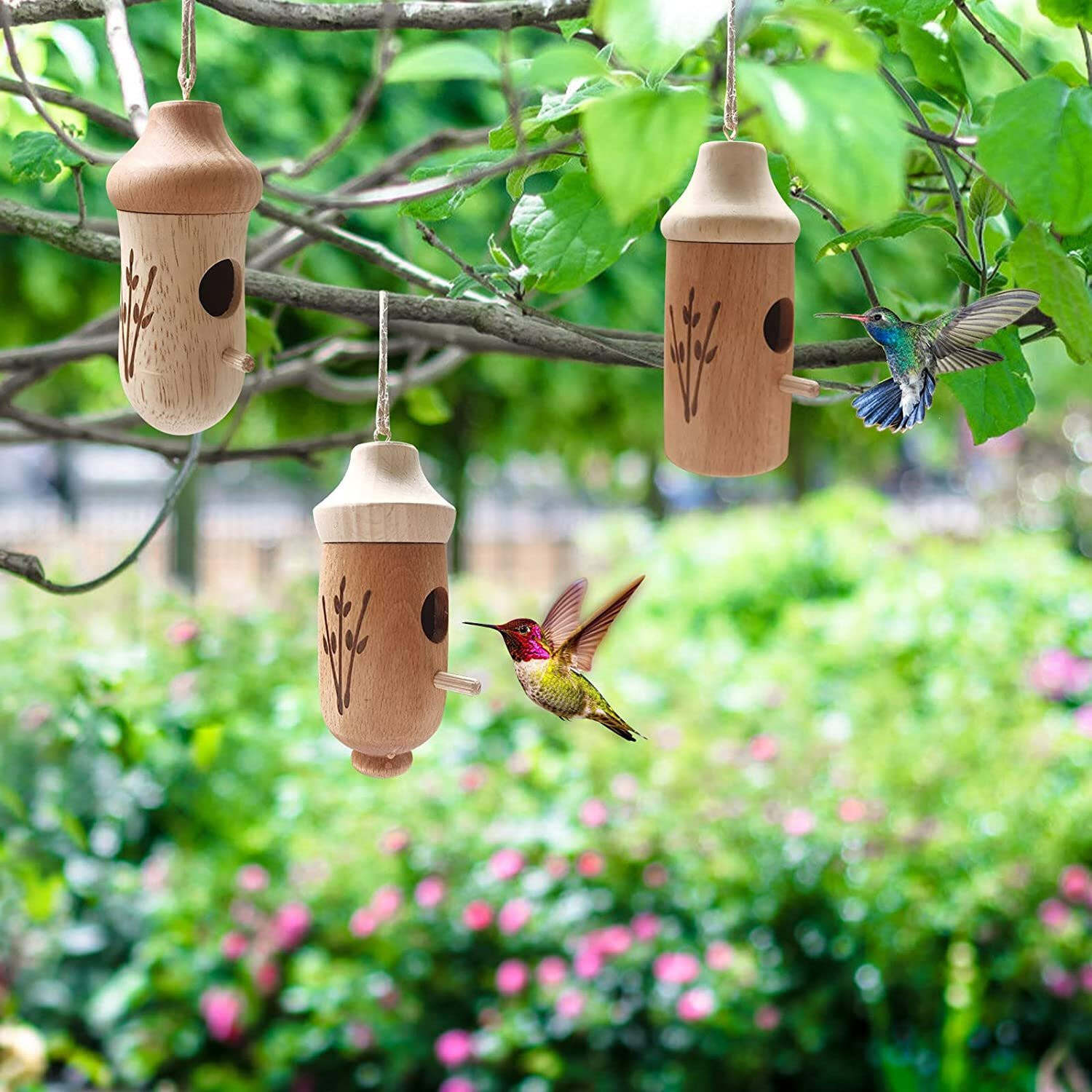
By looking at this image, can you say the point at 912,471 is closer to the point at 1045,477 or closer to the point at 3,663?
the point at 1045,477

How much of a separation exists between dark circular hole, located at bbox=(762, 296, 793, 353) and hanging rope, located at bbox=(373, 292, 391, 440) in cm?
27

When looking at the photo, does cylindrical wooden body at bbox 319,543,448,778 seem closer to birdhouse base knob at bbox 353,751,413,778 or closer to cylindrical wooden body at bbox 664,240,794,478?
birdhouse base knob at bbox 353,751,413,778

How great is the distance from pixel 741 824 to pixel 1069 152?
8.05ft

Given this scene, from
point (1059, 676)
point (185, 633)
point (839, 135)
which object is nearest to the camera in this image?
point (839, 135)

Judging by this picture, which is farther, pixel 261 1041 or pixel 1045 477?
pixel 1045 477

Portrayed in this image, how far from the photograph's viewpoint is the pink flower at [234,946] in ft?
10.4

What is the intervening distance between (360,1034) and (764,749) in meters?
1.18

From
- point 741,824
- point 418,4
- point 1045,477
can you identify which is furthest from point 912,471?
point 418,4

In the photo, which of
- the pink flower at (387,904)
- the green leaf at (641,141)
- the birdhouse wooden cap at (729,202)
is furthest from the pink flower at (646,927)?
the green leaf at (641,141)

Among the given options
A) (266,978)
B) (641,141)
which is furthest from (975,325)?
(266,978)

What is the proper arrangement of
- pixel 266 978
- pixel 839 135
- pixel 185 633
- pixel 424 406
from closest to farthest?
1. pixel 839 135
2. pixel 424 406
3. pixel 266 978
4. pixel 185 633

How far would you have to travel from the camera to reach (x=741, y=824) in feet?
9.80

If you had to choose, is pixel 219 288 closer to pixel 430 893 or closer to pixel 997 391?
pixel 997 391

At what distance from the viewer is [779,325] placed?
940 mm
